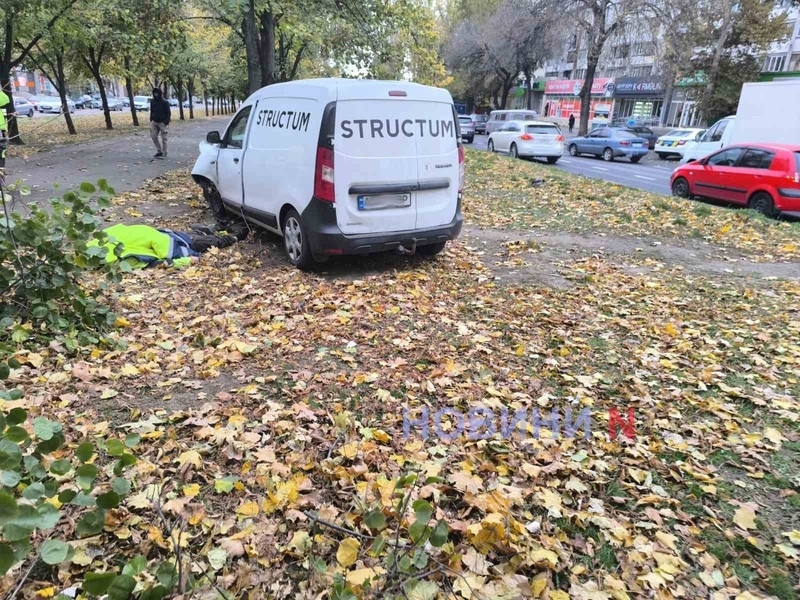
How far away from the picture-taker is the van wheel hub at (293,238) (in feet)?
20.4

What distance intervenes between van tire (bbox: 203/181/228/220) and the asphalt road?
1220 centimetres

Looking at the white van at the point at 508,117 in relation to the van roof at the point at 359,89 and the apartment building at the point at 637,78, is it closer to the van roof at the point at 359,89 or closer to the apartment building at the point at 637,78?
the apartment building at the point at 637,78

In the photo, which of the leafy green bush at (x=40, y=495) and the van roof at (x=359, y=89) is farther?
the van roof at (x=359, y=89)

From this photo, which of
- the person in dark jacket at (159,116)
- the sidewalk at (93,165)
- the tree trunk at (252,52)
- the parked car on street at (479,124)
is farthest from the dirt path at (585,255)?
the parked car on street at (479,124)

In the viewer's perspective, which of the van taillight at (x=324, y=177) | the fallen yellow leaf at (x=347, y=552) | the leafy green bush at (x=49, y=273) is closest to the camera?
the fallen yellow leaf at (x=347, y=552)

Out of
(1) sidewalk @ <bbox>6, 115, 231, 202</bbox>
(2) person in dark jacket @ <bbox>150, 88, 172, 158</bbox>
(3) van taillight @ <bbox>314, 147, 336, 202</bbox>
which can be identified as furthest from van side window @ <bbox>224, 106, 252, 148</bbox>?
(2) person in dark jacket @ <bbox>150, 88, 172, 158</bbox>

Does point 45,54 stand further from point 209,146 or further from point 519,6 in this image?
point 519,6

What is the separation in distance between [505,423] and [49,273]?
3.59m

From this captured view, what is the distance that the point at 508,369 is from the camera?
4.16 meters

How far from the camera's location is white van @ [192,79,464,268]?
18.6 ft

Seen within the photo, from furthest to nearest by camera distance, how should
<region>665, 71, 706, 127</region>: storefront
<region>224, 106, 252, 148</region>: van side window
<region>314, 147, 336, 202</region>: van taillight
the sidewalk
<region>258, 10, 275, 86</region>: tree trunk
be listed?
<region>665, 71, 706, 127</region>: storefront, <region>258, 10, 275, 86</region>: tree trunk, the sidewalk, <region>224, 106, 252, 148</region>: van side window, <region>314, 147, 336, 202</region>: van taillight

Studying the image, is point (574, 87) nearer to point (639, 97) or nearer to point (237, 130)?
point (639, 97)

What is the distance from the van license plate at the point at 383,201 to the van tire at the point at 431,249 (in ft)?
3.29

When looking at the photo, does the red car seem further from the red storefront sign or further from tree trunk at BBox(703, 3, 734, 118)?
the red storefront sign
